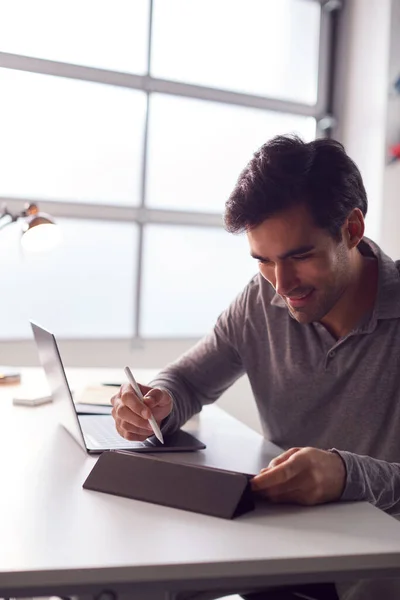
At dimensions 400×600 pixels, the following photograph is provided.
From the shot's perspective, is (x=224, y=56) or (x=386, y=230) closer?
(x=386, y=230)

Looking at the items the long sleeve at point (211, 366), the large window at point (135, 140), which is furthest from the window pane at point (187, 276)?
the long sleeve at point (211, 366)

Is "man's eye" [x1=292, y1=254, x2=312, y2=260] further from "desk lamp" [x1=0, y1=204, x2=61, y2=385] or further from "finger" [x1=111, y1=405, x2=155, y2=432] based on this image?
"desk lamp" [x1=0, y1=204, x2=61, y2=385]

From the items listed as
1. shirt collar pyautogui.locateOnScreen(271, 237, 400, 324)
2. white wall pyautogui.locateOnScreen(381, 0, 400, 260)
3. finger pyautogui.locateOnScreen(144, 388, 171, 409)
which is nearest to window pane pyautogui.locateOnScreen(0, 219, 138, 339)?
white wall pyautogui.locateOnScreen(381, 0, 400, 260)

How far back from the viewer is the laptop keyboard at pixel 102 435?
1113 mm

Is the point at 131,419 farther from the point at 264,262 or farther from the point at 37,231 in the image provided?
the point at 37,231

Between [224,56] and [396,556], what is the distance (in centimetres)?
297

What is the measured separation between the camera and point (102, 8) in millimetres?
2969

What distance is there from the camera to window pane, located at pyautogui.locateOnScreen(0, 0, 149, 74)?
2.81 metres

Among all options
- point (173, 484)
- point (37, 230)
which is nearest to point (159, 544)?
point (173, 484)

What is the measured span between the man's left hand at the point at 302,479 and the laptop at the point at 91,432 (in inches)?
12.2

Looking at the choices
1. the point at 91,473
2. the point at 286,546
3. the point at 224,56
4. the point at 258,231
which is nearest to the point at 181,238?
the point at 224,56

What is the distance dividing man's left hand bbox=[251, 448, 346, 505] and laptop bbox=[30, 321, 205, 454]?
1.02 ft

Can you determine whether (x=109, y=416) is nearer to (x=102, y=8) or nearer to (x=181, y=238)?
(x=181, y=238)

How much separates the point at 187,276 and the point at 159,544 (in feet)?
8.46
